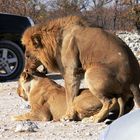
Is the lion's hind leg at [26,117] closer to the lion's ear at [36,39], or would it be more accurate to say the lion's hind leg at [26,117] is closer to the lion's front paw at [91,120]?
the lion's front paw at [91,120]

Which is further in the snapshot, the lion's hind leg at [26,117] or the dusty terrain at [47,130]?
the lion's hind leg at [26,117]

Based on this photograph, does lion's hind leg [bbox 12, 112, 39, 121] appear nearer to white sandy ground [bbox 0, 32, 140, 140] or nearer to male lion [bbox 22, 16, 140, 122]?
white sandy ground [bbox 0, 32, 140, 140]

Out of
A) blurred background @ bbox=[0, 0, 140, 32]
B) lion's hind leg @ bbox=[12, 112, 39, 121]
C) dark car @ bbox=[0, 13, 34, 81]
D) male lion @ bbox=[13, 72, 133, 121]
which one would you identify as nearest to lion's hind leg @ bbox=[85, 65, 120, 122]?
male lion @ bbox=[13, 72, 133, 121]

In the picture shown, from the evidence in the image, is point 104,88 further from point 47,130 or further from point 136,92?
point 47,130

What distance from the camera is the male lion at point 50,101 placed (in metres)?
8.99

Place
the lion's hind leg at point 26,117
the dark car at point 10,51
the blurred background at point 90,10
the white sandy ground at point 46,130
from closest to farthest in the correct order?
the white sandy ground at point 46,130
the lion's hind leg at point 26,117
the dark car at point 10,51
the blurred background at point 90,10

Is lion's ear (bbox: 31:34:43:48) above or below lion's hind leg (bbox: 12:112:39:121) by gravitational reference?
above

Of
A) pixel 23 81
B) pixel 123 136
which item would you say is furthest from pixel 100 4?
pixel 123 136

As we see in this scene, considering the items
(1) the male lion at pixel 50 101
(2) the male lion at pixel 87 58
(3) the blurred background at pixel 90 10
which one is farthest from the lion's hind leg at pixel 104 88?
(3) the blurred background at pixel 90 10

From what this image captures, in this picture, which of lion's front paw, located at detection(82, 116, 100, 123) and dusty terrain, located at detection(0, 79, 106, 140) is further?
lion's front paw, located at detection(82, 116, 100, 123)

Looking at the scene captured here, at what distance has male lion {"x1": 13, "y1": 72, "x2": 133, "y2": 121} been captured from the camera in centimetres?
899

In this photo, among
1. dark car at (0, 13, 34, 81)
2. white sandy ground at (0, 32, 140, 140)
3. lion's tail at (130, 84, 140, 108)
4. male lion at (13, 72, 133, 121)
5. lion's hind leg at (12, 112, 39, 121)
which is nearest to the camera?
white sandy ground at (0, 32, 140, 140)

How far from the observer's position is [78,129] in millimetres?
8336

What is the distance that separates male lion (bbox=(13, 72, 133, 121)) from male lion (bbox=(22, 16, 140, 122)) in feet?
0.41
